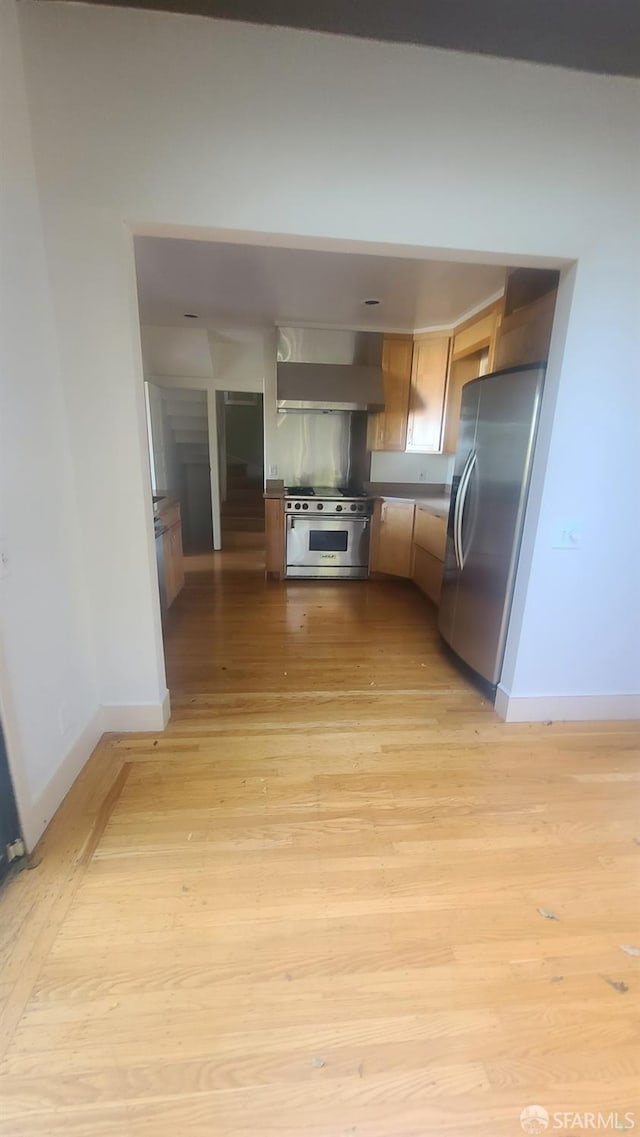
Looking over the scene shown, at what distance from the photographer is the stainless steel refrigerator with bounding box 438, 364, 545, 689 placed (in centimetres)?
216

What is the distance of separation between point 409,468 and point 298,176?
365cm

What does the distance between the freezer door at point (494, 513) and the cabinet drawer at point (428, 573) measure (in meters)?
1.09

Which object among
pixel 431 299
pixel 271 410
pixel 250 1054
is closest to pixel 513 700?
pixel 250 1054

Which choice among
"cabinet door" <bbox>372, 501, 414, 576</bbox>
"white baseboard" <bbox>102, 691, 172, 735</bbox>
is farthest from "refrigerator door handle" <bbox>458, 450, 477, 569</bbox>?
"white baseboard" <bbox>102, 691, 172, 735</bbox>

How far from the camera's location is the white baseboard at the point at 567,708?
2346 mm

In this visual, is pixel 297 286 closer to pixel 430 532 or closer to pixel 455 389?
pixel 455 389

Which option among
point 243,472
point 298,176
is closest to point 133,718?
point 298,176

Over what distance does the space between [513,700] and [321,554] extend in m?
2.76

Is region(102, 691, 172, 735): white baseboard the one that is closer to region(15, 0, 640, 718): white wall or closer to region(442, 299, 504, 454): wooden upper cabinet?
region(15, 0, 640, 718): white wall

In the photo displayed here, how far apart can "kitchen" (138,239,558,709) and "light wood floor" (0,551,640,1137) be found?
97 centimetres

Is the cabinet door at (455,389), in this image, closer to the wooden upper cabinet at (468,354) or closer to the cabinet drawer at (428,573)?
the wooden upper cabinet at (468,354)

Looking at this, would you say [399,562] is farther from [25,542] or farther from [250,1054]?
[250,1054]

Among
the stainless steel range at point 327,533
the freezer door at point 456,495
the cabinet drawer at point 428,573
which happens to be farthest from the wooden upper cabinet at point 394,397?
the freezer door at point 456,495

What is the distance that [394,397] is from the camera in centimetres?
463
